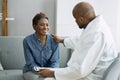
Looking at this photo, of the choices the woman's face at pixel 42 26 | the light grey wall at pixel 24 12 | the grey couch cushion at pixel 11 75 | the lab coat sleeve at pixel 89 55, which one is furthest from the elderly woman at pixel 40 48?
the light grey wall at pixel 24 12

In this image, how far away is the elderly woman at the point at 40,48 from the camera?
2.29m

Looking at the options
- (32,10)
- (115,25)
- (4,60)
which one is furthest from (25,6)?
(115,25)

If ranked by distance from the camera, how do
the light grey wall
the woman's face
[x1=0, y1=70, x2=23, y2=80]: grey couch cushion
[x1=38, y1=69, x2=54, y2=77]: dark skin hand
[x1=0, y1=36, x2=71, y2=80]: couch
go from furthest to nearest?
1. the light grey wall
2. [x1=0, y1=36, x2=71, y2=80]: couch
3. [x1=0, y1=70, x2=23, y2=80]: grey couch cushion
4. the woman's face
5. [x1=38, y1=69, x2=54, y2=77]: dark skin hand

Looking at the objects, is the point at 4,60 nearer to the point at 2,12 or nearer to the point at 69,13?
the point at 2,12

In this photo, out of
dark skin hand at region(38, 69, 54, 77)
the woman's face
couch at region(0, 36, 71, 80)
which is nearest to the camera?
dark skin hand at region(38, 69, 54, 77)

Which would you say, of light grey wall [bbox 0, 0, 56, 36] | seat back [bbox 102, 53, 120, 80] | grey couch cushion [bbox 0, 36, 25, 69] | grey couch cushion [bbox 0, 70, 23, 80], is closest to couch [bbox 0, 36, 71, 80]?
grey couch cushion [bbox 0, 36, 25, 69]

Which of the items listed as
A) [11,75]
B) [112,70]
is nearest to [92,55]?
[112,70]

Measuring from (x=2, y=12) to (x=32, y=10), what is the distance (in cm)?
43

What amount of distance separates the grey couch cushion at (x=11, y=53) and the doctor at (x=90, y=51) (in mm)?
1381

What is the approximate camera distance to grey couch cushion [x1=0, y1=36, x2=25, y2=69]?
3057 millimetres

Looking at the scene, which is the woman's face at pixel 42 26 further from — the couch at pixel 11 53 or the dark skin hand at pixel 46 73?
the couch at pixel 11 53

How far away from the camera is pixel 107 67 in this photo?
1705 millimetres

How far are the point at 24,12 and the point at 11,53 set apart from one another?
Answer: 2.25 feet

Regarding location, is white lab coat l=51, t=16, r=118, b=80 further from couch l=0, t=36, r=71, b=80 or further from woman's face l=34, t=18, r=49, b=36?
couch l=0, t=36, r=71, b=80
